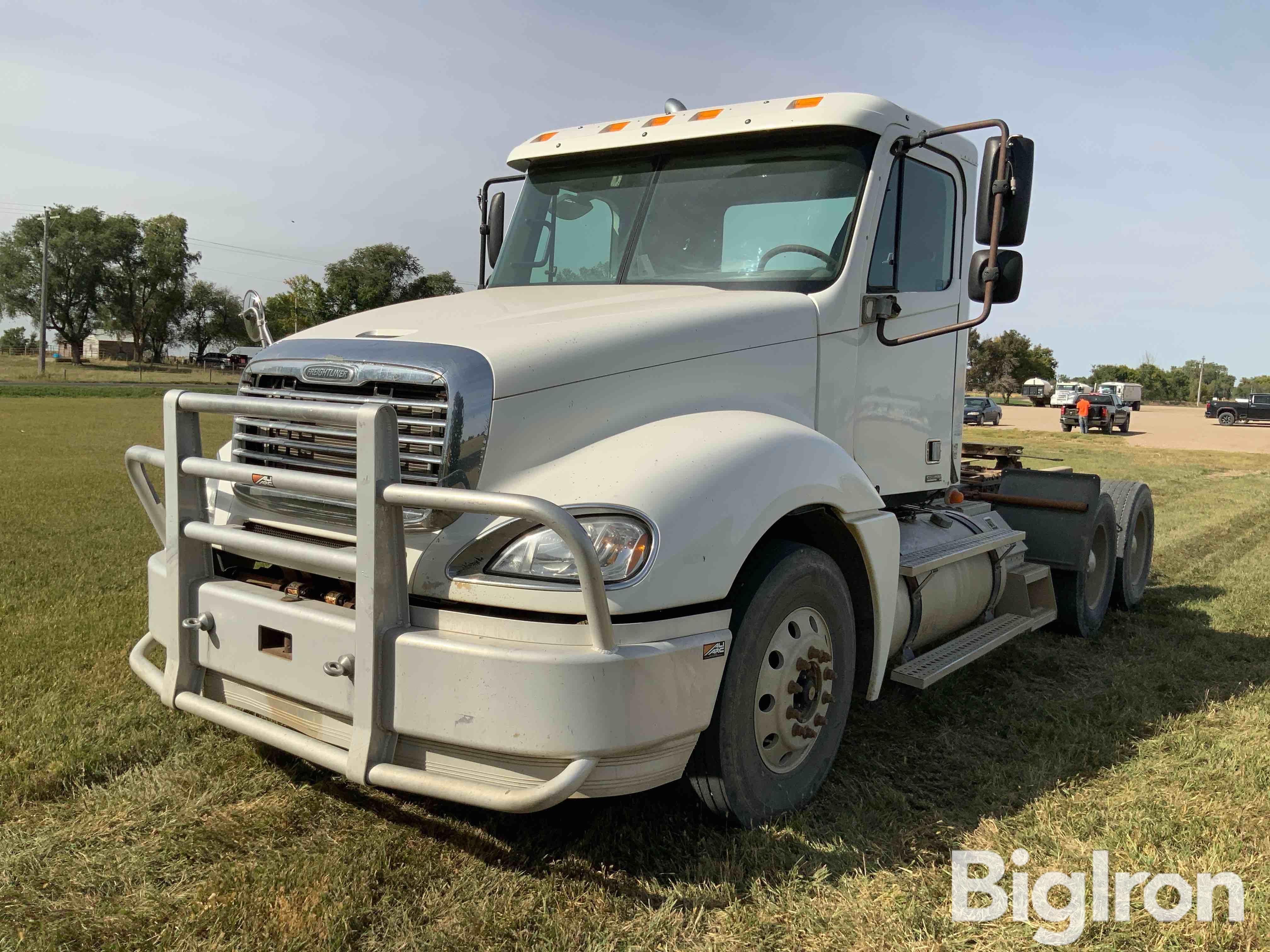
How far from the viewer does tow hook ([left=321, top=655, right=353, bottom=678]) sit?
109 inches

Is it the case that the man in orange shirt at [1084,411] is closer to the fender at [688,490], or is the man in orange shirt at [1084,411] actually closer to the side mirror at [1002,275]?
→ the side mirror at [1002,275]

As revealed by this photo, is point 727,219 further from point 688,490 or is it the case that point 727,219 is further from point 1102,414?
point 1102,414

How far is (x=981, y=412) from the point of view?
38875 mm

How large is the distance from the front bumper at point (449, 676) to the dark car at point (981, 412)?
35.6m

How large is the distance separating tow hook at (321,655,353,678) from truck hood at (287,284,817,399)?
0.89m

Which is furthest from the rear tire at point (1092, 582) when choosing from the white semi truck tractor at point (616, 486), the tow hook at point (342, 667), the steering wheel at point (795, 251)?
the tow hook at point (342, 667)

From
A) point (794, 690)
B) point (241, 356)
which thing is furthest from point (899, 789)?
point (241, 356)

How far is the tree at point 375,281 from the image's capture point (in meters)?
72.8

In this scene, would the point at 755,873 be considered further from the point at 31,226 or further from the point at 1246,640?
the point at 31,226

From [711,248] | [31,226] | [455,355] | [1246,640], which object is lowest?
[1246,640]

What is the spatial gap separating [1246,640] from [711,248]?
4.64 meters

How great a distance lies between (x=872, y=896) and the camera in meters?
2.97

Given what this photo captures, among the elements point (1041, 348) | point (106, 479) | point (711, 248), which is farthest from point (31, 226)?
point (1041, 348)

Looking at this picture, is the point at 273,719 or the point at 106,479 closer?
the point at 273,719
